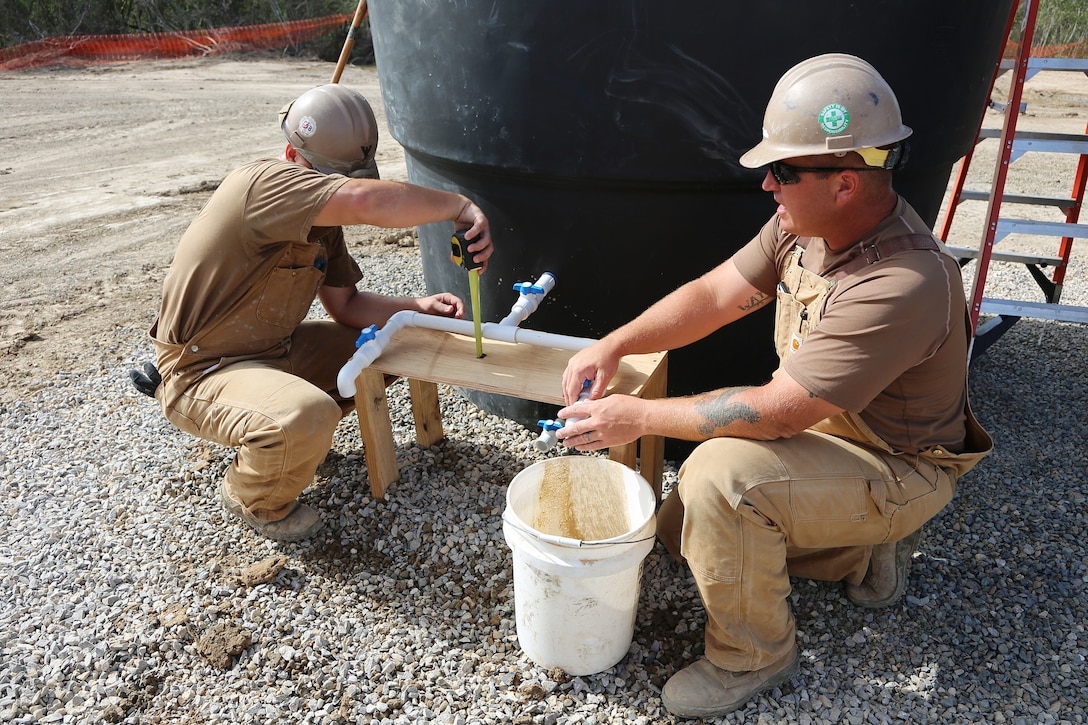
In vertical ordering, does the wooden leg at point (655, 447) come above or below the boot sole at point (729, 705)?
above

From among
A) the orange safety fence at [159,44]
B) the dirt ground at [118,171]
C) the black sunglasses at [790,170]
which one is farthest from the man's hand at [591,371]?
the orange safety fence at [159,44]

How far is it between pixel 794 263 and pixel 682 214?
0.59m

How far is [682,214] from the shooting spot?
271 centimetres

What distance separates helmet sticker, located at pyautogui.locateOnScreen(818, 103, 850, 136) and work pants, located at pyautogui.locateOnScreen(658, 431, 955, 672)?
771 millimetres

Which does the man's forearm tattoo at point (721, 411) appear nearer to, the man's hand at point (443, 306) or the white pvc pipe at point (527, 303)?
the white pvc pipe at point (527, 303)

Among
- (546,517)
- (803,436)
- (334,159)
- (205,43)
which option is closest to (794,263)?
(803,436)

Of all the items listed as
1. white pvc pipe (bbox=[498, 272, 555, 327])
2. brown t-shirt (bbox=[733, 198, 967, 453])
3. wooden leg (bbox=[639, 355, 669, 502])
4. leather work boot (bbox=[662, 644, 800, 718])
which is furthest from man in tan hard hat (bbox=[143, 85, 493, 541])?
leather work boot (bbox=[662, 644, 800, 718])

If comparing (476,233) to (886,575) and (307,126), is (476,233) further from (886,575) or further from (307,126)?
(886,575)

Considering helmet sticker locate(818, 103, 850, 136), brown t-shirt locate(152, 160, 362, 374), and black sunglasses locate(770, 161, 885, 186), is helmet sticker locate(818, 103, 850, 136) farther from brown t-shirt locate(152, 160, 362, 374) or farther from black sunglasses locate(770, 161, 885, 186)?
brown t-shirt locate(152, 160, 362, 374)


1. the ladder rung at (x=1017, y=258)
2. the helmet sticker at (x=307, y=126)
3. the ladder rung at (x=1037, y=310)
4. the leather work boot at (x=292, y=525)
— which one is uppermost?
the helmet sticker at (x=307, y=126)

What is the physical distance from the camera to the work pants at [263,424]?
2.54 m

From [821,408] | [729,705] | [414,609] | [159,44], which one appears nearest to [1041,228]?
[821,408]

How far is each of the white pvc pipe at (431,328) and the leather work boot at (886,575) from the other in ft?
3.77

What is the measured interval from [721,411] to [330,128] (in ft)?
5.18
